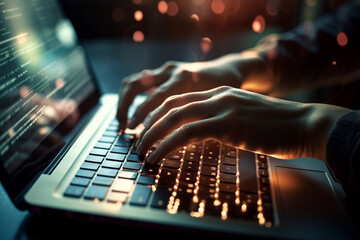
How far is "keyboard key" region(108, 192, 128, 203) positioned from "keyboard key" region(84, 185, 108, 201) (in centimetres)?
1

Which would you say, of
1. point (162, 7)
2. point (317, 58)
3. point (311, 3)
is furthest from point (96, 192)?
point (311, 3)

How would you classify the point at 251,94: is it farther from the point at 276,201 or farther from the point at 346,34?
the point at 346,34

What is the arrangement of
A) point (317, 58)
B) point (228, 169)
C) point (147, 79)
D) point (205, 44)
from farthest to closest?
1. point (205, 44)
2. point (317, 58)
3. point (147, 79)
4. point (228, 169)

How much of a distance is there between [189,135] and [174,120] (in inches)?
2.1

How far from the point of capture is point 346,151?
484 mm

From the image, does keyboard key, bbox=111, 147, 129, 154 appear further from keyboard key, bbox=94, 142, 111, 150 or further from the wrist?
the wrist

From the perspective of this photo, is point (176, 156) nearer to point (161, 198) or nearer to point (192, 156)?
point (192, 156)

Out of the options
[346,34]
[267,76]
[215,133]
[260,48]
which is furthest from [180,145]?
[346,34]

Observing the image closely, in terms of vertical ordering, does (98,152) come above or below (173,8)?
below

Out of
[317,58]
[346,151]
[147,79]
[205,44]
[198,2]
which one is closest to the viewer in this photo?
[346,151]

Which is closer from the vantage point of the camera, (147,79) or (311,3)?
(147,79)

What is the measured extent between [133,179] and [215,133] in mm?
183

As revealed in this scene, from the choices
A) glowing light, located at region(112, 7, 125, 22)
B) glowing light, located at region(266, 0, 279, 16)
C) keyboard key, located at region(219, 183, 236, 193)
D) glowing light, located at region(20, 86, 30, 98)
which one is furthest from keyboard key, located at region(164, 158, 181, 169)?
glowing light, located at region(266, 0, 279, 16)

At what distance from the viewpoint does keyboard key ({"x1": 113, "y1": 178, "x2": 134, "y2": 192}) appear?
1.67ft
